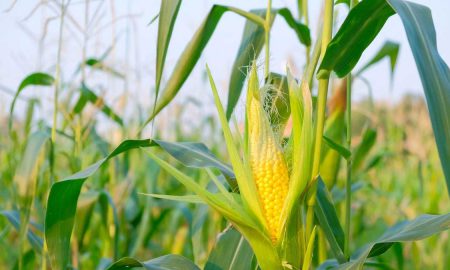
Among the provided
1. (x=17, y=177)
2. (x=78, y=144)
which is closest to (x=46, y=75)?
(x=78, y=144)

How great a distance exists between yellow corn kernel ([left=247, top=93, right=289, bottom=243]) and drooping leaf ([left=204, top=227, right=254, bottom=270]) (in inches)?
11.8

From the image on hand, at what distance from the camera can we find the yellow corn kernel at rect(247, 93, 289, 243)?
108cm

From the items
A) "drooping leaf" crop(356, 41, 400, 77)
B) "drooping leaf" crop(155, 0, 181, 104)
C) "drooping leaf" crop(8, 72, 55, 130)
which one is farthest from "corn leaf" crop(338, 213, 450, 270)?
"drooping leaf" crop(8, 72, 55, 130)

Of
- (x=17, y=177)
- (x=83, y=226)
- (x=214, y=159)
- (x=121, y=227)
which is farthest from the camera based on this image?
(x=121, y=227)

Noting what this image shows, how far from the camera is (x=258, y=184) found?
1.08 meters

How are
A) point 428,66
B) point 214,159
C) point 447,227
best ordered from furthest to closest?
point 214,159
point 447,227
point 428,66

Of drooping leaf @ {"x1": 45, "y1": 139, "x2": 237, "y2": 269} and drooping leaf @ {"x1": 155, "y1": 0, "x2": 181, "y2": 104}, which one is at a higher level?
drooping leaf @ {"x1": 155, "y1": 0, "x2": 181, "y2": 104}

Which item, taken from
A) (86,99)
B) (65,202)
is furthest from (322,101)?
(86,99)

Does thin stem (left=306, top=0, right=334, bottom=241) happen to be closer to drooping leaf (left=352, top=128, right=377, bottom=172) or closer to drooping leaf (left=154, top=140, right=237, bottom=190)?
drooping leaf (left=154, top=140, right=237, bottom=190)

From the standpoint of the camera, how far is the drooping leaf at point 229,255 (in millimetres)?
1369

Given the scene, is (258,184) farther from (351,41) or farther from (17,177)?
(17,177)

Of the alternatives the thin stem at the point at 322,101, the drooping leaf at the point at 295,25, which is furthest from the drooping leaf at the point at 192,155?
the drooping leaf at the point at 295,25

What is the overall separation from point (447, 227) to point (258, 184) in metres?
0.32

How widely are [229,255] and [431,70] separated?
2.18 feet
